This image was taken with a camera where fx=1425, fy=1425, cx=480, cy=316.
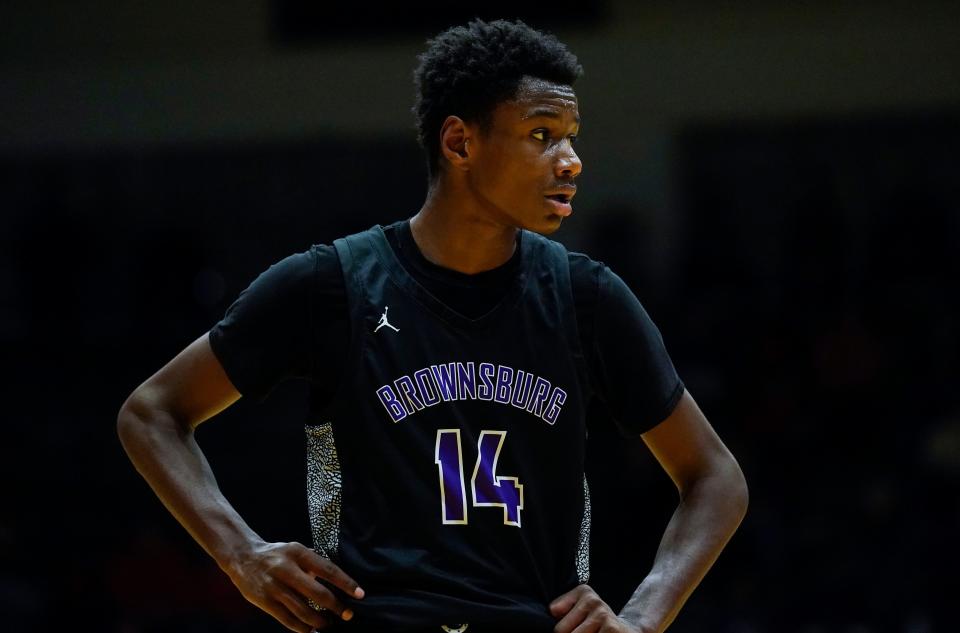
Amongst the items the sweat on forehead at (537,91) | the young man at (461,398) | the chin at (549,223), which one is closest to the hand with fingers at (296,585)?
the young man at (461,398)

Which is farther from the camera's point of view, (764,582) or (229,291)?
(229,291)

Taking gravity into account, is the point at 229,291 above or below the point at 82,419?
above

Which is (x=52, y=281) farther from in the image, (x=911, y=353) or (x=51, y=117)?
(x=911, y=353)

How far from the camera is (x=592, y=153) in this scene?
1073 cm

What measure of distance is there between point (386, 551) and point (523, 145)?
2.96ft

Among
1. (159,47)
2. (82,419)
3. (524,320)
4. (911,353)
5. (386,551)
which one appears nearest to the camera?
(386,551)

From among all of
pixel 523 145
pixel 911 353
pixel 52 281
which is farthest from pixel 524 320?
pixel 52 281

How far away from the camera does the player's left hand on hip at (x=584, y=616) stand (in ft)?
9.34

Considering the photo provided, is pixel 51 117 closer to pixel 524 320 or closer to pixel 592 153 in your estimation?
pixel 592 153

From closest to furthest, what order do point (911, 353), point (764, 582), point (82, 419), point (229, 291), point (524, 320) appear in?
point (524, 320)
point (764, 582)
point (911, 353)
point (82, 419)
point (229, 291)

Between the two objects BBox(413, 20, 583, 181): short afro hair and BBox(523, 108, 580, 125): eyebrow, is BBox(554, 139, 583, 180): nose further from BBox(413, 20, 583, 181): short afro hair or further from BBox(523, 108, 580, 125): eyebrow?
BBox(413, 20, 583, 181): short afro hair

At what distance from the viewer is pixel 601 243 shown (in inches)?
393

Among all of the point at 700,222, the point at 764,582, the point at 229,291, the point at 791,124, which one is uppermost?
the point at 791,124

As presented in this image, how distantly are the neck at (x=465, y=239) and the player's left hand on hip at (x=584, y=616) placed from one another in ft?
2.44
